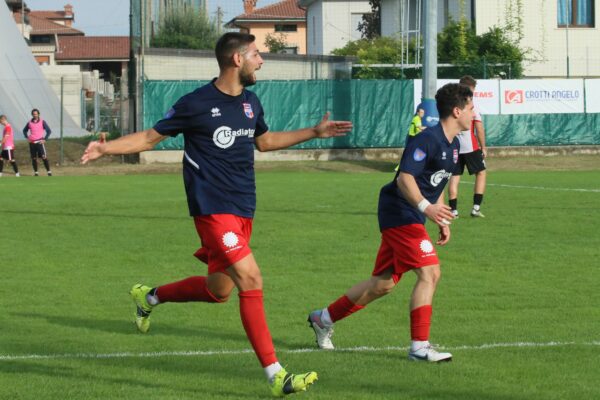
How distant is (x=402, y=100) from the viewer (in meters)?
34.1

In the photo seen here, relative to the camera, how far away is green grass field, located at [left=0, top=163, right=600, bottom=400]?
6750 mm

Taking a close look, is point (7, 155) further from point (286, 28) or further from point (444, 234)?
point (286, 28)

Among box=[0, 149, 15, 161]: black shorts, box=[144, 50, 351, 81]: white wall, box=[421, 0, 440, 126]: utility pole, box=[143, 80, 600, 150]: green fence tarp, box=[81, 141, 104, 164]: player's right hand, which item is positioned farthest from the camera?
box=[144, 50, 351, 81]: white wall

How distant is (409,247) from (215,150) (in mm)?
1464

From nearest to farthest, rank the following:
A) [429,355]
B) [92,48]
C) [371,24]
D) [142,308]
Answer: [429,355] → [142,308] → [371,24] → [92,48]

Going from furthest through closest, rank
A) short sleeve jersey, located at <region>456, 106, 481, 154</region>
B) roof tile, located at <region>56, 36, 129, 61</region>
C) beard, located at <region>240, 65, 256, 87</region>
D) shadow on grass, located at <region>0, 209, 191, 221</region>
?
roof tile, located at <region>56, 36, 129, 61</region>
shadow on grass, located at <region>0, 209, 191, 221</region>
short sleeve jersey, located at <region>456, 106, 481, 154</region>
beard, located at <region>240, 65, 256, 87</region>

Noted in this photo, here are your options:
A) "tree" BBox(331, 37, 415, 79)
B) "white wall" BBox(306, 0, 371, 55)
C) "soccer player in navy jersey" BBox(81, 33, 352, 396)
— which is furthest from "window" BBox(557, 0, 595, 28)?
"soccer player in navy jersey" BBox(81, 33, 352, 396)

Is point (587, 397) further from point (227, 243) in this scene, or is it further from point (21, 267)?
point (21, 267)

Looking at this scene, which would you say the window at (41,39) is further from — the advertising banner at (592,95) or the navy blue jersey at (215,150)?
the navy blue jersey at (215,150)

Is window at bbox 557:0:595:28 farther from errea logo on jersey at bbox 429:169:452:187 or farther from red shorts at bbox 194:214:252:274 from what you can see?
red shorts at bbox 194:214:252:274

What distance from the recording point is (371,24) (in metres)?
62.5

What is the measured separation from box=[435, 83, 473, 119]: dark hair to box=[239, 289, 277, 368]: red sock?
188 centimetres

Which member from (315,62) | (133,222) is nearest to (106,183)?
(133,222)

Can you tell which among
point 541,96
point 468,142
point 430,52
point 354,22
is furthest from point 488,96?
point 354,22
